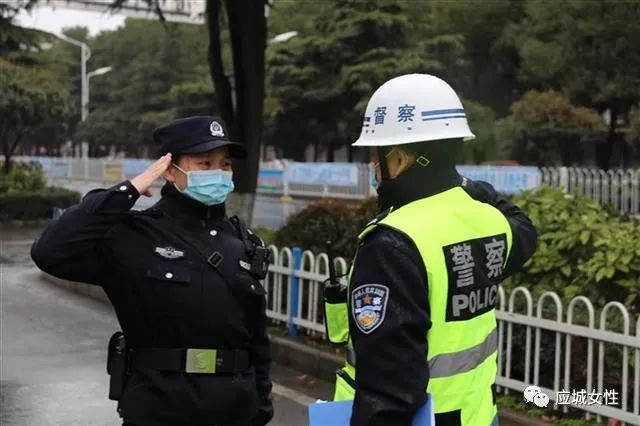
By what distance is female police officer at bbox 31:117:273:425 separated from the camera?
2572mm

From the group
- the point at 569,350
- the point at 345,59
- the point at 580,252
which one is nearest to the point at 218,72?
the point at 580,252

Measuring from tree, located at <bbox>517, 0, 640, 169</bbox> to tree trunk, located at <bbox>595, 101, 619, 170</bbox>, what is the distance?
33 mm

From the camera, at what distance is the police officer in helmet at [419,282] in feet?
6.03

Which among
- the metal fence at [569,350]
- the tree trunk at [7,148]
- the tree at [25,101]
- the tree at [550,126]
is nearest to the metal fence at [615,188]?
the tree at [550,126]

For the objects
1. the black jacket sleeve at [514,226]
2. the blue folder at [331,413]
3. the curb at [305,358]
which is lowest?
the curb at [305,358]

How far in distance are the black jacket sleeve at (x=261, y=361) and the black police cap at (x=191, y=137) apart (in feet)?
1.77

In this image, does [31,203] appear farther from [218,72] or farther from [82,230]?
[82,230]

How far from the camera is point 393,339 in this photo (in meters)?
1.83

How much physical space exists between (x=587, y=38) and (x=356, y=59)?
1134 centimetres

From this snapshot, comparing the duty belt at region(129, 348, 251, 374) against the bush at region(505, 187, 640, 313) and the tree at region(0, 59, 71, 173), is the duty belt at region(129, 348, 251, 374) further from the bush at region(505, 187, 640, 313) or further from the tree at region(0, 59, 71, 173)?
the tree at region(0, 59, 71, 173)

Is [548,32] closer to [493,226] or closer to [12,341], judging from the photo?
[12,341]

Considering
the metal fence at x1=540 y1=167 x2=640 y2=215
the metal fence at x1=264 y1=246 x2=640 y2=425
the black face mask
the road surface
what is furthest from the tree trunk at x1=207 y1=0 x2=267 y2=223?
the metal fence at x1=540 y1=167 x2=640 y2=215

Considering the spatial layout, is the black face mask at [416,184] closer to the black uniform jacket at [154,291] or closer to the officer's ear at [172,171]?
the black uniform jacket at [154,291]

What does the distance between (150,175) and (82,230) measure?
0.86 feet
